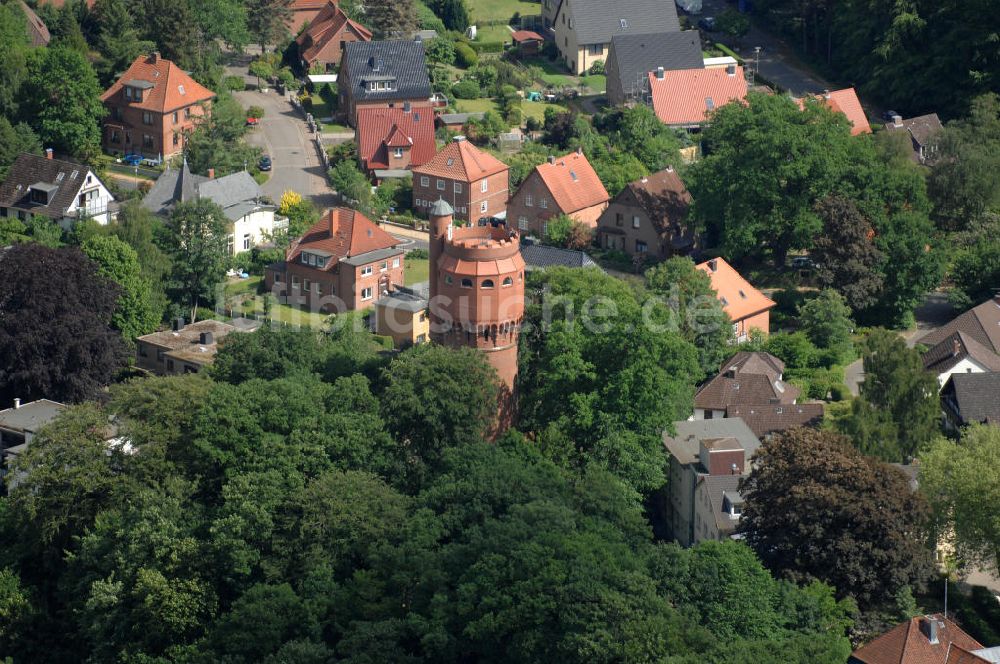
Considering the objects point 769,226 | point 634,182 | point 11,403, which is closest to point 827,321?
point 769,226

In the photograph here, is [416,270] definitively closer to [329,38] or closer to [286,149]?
[286,149]

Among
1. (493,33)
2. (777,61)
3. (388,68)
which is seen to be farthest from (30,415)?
(777,61)

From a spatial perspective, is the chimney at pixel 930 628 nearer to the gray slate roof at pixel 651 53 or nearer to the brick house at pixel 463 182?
the brick house at pixel 463 182

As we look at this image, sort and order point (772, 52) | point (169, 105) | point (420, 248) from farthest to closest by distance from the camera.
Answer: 1. point (772, 52)
2. point (169, 105)
3. point (420, 248)

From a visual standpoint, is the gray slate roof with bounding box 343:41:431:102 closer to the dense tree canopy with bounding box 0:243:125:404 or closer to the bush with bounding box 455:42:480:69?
the bush with bounding box 455:42:480:69

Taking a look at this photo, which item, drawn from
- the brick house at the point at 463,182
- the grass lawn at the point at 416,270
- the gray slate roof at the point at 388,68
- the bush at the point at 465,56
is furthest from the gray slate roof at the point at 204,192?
the bush at the point at 465,56

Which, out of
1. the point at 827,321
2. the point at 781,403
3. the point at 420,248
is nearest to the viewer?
the point at 781,403

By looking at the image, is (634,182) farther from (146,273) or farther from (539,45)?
(539,45)
